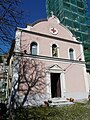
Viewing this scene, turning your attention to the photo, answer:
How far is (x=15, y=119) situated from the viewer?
6.55 m

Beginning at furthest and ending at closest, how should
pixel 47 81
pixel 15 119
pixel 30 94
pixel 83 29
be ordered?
1. pixel 83 29
2. pixel 47 81
3. pixel 30 94
4. pixel 15 119

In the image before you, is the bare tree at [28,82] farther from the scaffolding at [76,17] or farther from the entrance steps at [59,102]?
the scaffolding at [76,17]

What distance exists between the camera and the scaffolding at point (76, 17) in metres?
21.6

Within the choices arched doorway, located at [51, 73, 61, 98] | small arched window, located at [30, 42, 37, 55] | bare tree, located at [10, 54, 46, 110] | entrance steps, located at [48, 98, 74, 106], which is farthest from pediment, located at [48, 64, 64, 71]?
entrance steps, located at [48, 98, 74, 106]

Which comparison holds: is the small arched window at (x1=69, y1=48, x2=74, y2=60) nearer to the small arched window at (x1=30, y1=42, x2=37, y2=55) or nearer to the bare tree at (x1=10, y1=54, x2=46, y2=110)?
the bare tree at (x1=10, y1=54, x2=46, y2=110)

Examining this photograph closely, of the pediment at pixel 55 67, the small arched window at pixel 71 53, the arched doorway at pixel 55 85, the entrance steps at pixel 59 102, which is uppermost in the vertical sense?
the small arched window at pixel 71 53

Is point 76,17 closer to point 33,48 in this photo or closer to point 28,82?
point 33,48

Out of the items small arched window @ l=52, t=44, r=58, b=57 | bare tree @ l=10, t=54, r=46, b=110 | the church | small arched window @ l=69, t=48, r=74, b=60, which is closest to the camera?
bare tree @ l=10, t=54, r=46, b=110

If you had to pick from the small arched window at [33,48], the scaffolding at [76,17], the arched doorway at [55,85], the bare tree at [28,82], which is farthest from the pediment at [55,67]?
the scaffolding at [76,17]

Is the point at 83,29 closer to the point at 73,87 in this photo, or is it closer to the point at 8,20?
the point at 73,87

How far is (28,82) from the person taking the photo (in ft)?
34.5

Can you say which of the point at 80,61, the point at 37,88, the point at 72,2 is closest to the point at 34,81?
the point at 37,88

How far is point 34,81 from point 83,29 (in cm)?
1669

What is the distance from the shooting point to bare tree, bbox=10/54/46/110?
32.7 feet
